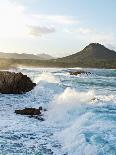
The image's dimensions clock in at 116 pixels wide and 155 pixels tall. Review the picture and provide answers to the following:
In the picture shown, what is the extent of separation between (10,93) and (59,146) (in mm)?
16180

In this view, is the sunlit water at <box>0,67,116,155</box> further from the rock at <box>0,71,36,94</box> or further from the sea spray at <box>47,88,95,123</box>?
the rock at <box>0,71,36,94</box>

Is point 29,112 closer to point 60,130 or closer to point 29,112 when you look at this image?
point 29,112

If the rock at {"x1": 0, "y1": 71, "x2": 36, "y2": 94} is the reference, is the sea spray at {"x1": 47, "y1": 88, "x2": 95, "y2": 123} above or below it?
below

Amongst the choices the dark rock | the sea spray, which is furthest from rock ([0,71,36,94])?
Answer: the dark rock

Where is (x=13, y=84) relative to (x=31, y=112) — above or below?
above

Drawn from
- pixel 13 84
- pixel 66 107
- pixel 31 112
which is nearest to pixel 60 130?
pixel 31 112

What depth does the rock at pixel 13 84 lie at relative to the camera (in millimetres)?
30219

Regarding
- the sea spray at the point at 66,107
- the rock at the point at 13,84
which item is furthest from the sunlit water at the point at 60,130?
the rock at the point at 13,84

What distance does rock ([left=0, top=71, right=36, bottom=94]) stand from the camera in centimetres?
3022

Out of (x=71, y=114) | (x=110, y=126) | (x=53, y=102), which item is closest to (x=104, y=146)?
(x=110, y=126)

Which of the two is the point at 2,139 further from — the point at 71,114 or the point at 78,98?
the point at 78,98

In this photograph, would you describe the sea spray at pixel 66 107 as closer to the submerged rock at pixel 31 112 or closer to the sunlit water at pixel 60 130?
the sunlit water at pixel 60 130

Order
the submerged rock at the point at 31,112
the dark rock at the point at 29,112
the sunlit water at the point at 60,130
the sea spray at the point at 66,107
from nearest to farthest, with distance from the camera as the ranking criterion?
the sunlit water at the point at 60,130 → the sea spray at the point at 66,107 → the submerged rock at the point at 31,112 → the dark rock at the point at 29,112

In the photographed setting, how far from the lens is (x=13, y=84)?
31.0 m
